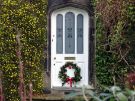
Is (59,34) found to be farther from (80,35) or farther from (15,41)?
(15,41)

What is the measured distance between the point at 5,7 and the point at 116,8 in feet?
10.4

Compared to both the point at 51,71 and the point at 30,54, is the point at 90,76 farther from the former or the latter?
the point at 30,54

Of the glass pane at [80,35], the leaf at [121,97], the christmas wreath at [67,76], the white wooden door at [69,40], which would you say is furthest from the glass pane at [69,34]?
the leaf at [121,97]

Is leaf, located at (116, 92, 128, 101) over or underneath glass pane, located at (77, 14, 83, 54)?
underneath

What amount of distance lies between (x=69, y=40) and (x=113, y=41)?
1726 mm

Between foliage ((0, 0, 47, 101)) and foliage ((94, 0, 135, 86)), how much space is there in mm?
1759

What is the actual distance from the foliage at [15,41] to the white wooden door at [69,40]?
608 millimetres

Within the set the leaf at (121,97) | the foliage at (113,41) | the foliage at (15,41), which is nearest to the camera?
the leaf at (121,97)

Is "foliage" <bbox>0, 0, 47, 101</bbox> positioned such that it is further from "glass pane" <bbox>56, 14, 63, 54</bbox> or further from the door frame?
"glass pane" <bbox>56, 14, 63, 54</bbox>

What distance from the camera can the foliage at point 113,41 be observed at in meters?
10.6

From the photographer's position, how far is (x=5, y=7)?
441 inches

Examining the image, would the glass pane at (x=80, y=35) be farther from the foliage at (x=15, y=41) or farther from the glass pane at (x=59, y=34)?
the foliage at (x=15, y=41)

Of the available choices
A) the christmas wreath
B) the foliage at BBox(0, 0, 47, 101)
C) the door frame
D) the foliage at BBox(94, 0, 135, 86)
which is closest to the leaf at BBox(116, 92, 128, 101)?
the foliage at BBox(94, 0, 135, 86)

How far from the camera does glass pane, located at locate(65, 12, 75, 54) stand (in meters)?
11.8
